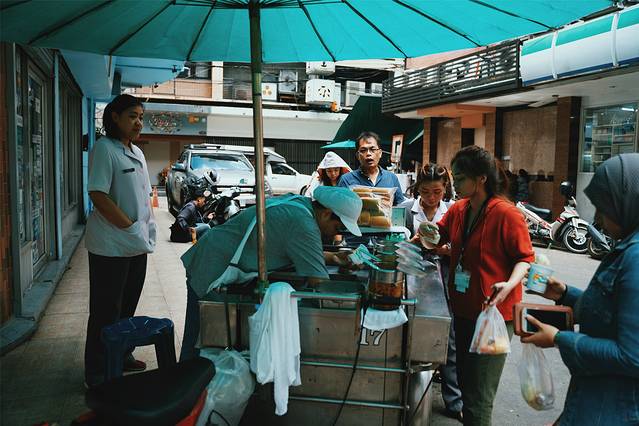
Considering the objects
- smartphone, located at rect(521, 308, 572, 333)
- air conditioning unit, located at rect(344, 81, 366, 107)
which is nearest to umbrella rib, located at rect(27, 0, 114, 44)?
smartphone, located at rect(521, 308, 572, 333)

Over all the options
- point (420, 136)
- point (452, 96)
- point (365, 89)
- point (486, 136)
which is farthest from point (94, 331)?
point (365, 89)

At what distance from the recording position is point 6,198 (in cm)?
464

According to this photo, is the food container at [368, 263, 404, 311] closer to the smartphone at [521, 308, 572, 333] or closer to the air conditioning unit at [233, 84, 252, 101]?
the smartphone at [521, 308, 572, 333]

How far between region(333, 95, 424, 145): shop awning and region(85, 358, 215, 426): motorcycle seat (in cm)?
2290

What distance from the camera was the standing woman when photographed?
11.2ft

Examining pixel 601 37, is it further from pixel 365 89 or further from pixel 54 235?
pixel 365 89

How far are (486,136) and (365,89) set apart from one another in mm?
15526

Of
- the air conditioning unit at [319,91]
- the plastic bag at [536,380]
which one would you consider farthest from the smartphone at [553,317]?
the air conditioning unit at [319,91]

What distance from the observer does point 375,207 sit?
360 centimetres

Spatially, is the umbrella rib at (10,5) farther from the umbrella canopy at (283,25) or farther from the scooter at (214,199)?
the scooter at (214,199)

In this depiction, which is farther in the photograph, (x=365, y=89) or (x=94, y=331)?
(x=365, y=89)

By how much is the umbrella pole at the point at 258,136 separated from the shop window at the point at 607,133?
41.0 ft

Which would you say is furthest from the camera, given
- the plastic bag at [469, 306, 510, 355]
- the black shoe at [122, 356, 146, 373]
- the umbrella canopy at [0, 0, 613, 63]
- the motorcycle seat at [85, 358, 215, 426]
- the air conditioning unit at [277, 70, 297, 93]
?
the air conditioning unit at [277, 70, 297, 93]

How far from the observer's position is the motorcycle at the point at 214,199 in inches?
461
